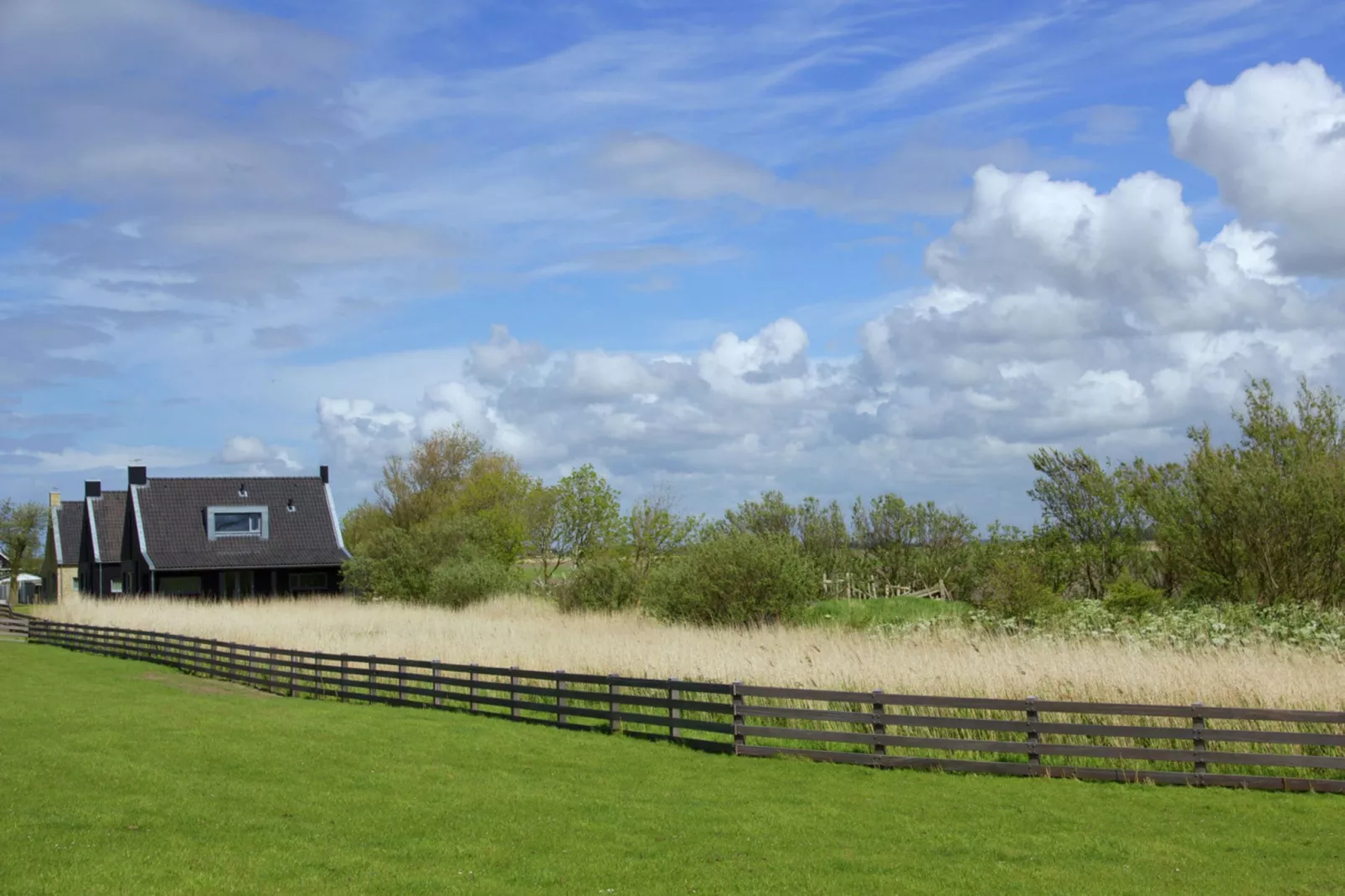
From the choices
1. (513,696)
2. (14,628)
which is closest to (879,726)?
(513,696)

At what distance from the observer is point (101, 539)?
5950 centimetres

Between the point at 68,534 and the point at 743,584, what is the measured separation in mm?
52234

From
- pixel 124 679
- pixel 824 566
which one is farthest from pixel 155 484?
pixel 824 566

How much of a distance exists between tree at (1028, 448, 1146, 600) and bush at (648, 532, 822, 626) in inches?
379

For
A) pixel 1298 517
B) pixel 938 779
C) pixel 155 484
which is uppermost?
pixel 155 484

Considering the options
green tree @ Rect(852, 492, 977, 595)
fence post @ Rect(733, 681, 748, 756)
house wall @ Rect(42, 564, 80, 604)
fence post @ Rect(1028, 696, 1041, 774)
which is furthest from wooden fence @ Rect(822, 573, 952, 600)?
house wall @ Rect(42, 564, 80, 604)

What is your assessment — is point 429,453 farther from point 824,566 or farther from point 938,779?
point 938,779

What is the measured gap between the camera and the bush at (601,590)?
132 feet

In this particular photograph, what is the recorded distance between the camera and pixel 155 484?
183 feet

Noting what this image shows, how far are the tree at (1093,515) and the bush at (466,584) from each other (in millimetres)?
20336

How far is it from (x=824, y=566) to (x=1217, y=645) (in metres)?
26.7

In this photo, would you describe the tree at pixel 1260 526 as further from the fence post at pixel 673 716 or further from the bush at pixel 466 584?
the bush at pixel 466 584

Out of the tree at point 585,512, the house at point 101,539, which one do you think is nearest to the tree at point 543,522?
the tree at point 585,512

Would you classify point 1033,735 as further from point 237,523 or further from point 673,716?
point 237,523
